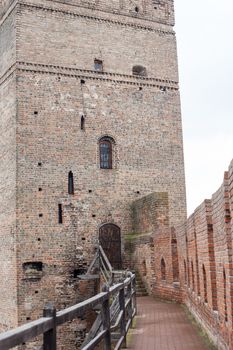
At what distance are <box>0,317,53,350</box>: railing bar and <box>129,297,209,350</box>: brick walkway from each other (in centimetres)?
462

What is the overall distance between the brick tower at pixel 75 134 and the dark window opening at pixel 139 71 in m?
0.04

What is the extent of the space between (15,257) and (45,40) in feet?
26.8

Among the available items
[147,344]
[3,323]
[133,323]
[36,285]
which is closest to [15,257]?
[36,285]

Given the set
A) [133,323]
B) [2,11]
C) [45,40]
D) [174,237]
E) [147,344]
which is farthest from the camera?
[2,11]

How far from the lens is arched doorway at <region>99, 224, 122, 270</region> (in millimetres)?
20406

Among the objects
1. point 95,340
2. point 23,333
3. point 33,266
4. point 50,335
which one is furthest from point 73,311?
point 33,266

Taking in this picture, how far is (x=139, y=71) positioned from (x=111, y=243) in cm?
726

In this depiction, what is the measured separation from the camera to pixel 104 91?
21.3 metres

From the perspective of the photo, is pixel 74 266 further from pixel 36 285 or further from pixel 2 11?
pixel 2 11

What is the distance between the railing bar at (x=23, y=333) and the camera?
2731 mm

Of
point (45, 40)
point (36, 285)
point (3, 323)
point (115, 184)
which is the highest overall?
point (45, 40)

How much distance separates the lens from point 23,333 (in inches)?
119

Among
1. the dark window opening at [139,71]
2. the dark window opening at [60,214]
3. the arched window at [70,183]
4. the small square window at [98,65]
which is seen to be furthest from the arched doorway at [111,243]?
the dark window opening at [139,71]

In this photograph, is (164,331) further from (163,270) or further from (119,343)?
(163,270)
